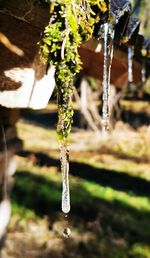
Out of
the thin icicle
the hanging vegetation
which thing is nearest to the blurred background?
the thin icicle

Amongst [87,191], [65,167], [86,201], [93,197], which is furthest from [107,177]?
[65,167]

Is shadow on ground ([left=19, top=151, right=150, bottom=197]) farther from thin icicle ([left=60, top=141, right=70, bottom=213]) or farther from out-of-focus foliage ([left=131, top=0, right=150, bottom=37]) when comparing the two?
thin icicle ([left=60, top=141, right=70, bottom=213])

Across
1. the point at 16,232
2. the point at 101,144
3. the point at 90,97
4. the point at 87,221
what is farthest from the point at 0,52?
the point at 90,97

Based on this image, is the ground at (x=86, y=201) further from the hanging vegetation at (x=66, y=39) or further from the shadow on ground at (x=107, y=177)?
the hanging vegetation at (x=66, y=39)

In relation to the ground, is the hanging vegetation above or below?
above

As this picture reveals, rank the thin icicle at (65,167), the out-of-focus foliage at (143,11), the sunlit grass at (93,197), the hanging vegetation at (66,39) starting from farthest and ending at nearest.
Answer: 1. the out-of-focus foliage at (143,11)
2. the sunlit grass at (93,197)
3. the thin icicle at (65,167)
4. the hanging vegetation at (66,39)

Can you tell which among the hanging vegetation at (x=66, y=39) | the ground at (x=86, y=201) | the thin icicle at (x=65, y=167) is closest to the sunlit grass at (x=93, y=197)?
the ground at (x=86, y=201)
